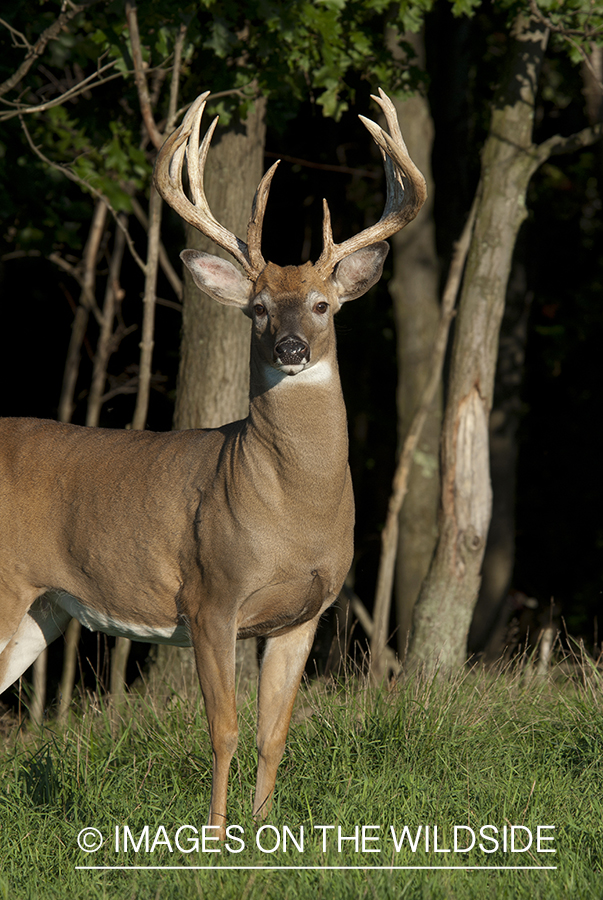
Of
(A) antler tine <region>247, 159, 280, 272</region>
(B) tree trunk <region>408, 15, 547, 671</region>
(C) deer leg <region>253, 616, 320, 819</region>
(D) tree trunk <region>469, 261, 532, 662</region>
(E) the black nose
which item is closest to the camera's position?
(E) the black nose

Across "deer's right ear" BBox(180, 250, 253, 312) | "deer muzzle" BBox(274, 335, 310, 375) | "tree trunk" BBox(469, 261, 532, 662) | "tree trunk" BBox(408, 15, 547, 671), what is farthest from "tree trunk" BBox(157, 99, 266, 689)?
"tree trunk" BBox(469, 261, 532, 662)

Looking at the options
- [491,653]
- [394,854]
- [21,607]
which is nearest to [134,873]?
[394,854]

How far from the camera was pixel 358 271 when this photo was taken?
4.67 metres

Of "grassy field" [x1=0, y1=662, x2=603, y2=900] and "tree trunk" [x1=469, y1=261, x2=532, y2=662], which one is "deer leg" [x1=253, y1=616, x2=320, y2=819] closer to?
"grassy field" [x1=0, y1=662, x2=603, y2=900]

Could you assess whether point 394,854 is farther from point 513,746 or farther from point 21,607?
point 21,607

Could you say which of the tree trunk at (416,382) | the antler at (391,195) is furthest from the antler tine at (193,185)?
the tree trunk at (416,382)

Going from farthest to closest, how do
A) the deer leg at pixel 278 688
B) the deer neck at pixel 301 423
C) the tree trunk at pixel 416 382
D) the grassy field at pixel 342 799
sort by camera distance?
1. the tree trunk at pixel 416 382
2. the deer leg at pixel 278 688
3. the deer neck at pixel 301 423
4. the grassy field at pixel 342 799

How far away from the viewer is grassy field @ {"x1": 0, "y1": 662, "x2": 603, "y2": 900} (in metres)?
3.57

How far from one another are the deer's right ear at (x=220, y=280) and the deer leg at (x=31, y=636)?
66.3 inches

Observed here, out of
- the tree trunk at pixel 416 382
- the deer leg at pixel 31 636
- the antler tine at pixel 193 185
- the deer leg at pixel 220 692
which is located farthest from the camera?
the tree trunk at pixel 416 382

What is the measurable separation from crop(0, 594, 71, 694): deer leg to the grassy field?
1.13 feet

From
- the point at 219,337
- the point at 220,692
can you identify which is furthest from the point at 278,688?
the point at 219,337

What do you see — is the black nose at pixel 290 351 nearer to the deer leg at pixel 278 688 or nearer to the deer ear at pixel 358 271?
the deer ear at pixel 358 271

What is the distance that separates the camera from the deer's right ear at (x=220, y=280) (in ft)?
15.2
